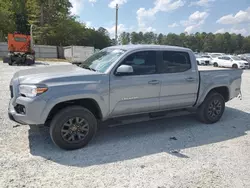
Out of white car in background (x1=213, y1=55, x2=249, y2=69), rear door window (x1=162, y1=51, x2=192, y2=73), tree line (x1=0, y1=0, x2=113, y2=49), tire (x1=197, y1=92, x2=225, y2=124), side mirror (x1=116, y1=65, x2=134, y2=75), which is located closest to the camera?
side mirror (x1=116, y1=65, x2=134, y2=75)

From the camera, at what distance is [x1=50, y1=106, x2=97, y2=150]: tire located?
377 centimetres

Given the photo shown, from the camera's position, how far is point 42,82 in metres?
3.56

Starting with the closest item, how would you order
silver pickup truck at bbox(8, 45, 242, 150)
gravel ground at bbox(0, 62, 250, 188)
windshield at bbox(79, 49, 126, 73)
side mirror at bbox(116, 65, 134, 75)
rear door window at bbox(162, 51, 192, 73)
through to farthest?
gravel ground at bbox(0, 62, 250, 188) < silver pickup truck at bbox(8, 45, 242, 150) < side mirror at bbox(116, 65, 134, 75) < windshield at bbox(79, 49, 126, 73) < rear door window at bbox(162, 51, 192, 73)

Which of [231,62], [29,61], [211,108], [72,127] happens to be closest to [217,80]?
[211,108]

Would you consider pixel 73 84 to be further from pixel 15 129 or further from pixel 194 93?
pixel 194 93

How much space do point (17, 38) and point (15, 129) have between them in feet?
60.3

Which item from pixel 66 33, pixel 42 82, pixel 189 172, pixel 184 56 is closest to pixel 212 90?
pixel 184 56

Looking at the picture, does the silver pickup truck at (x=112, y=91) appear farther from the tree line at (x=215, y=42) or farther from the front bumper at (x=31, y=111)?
the tree line at (x=215, y=42)

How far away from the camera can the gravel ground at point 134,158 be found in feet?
10.2

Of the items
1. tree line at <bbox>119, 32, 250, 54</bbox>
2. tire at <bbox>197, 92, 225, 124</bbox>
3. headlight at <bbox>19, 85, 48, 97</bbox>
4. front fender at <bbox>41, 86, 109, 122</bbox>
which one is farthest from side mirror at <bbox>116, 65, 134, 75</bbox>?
tree line at <bbox>119, 32, 250, 54</bbox>

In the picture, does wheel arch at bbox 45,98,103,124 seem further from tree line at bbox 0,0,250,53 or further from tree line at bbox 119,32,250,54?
tree line at bbox 119,32,250,54

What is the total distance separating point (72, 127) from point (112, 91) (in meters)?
0.95

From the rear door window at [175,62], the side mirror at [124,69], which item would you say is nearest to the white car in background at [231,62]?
the rear door window at [175,62]

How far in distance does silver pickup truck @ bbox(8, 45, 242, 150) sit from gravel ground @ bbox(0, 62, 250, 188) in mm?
424
